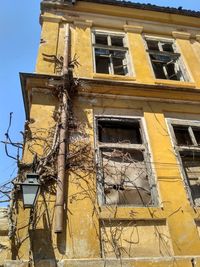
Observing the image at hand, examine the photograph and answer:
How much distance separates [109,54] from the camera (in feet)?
28.4

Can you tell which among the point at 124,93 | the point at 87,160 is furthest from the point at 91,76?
the point at 87,160

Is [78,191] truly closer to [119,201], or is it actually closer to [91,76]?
[119,201]

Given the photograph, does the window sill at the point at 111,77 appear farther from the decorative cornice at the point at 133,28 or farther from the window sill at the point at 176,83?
the decorative cornice at the point at 133,28

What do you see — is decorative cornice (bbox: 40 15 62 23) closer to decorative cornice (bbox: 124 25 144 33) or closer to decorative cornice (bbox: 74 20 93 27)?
decorative cornice (bbox: 74 20 93 27)

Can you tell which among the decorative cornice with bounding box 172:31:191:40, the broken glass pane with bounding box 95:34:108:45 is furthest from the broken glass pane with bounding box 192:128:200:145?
the decorative cornice with bounding box 172:31:191:40

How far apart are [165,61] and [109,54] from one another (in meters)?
1.72

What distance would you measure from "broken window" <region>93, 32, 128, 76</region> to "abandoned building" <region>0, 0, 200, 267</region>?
31mm

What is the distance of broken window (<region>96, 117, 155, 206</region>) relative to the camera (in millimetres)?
5301

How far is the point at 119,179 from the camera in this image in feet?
18.1

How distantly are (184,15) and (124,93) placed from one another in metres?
5.78

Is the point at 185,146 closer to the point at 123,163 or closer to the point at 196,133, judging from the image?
the point at 196,133

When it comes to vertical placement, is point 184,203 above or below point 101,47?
below

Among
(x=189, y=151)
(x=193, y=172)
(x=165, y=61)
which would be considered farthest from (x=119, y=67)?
(x=193, y=172)

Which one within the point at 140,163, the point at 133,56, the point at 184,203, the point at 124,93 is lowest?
the point at 184,203
